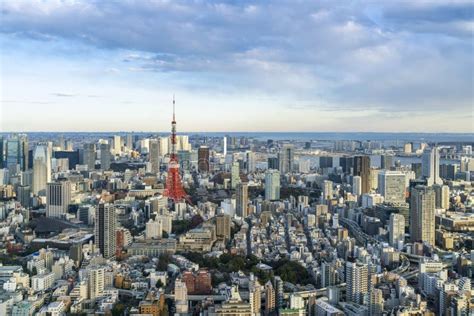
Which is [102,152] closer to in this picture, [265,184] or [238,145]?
[265,184]

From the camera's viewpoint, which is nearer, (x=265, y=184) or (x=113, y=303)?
(x=113, y=303)

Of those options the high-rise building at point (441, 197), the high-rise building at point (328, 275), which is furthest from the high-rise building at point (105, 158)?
the high-rise building at point (328, 275)

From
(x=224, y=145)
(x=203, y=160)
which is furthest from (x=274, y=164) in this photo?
(x=224, y=145)

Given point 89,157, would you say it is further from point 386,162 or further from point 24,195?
point 386,162

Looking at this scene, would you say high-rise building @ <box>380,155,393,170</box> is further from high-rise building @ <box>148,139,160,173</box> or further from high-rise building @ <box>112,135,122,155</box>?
high-rise building @ <box>112,135,122,155</box>

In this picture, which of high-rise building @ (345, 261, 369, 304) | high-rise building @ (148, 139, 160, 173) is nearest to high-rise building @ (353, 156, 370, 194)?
high-rise building @ (148, 139, 160, 173)

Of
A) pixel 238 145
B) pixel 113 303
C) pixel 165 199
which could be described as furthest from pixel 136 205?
pixel 238 145
